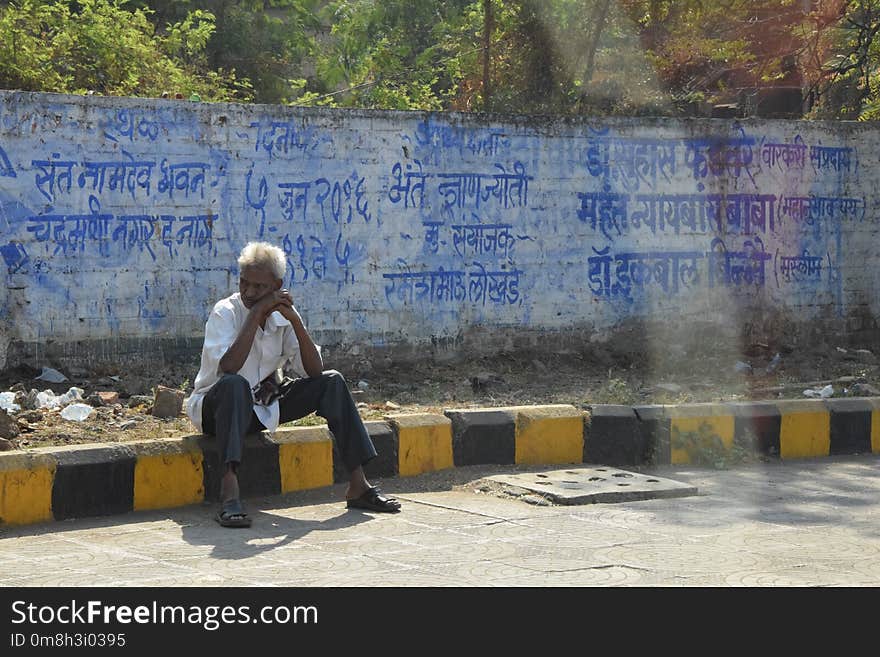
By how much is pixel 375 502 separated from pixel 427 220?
152 inches

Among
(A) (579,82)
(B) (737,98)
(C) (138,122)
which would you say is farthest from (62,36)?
(B) (737,98)

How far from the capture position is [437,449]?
7156 mm

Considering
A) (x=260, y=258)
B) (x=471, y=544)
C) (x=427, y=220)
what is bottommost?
(x=471, y=544)

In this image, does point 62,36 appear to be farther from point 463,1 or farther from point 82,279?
point 463,1

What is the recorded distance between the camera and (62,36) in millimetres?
11383

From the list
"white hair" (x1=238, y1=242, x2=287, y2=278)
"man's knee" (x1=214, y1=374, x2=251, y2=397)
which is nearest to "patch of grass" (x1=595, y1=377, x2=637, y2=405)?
"white hair" (x1=238, y1=242, x2=287, y2=278)

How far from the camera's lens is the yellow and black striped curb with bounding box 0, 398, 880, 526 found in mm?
5840

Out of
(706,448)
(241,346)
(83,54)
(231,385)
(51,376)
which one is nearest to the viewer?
(231,385)

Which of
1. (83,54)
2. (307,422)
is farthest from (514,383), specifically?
(83,54)

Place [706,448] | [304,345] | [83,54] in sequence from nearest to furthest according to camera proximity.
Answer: [304,345]
[706,448]
[83,54]

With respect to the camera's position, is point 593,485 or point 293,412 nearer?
point 293,412

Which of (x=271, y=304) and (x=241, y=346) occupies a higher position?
(x=271, y=304)

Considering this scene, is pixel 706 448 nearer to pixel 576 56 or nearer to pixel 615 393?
pixel 615 393

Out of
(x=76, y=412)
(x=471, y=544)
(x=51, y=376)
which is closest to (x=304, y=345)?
(x=471, y=544)
